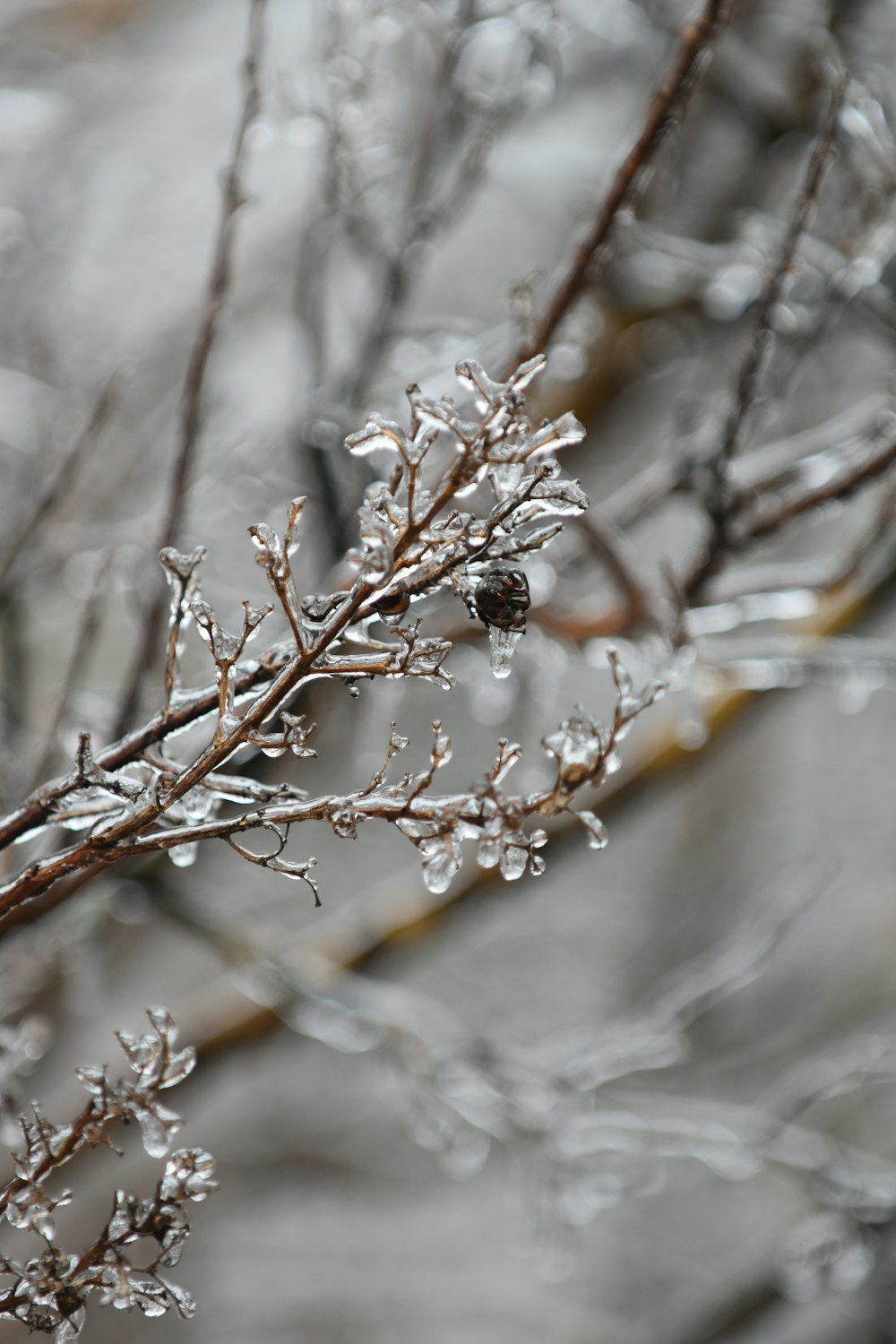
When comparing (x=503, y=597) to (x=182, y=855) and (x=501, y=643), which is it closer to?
(x=501, y=643)

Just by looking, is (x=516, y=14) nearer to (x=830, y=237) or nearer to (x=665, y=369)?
(x=830, y=237)

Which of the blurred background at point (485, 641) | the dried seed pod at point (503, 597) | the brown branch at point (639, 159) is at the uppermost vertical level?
the brown branch at point (639, 159)

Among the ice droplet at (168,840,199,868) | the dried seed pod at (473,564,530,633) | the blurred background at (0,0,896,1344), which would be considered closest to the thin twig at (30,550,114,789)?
the blurred background at (0,0,896,1344)

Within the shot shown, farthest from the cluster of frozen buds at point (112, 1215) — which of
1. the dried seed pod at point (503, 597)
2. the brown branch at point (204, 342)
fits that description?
the brown branch at point (204, 342)

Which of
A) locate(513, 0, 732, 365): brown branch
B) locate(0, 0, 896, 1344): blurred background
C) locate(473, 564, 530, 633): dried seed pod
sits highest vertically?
locate(513, 0, 732, 365): brown branch

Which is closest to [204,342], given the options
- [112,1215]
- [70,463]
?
[70,463]

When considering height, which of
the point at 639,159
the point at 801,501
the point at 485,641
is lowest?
the point at 485,641

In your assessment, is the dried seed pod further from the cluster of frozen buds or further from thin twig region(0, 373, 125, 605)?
thin twig region(0, 373, 125, 605)

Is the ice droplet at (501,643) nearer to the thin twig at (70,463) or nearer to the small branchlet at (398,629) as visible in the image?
the small branchlet at (398,629)
